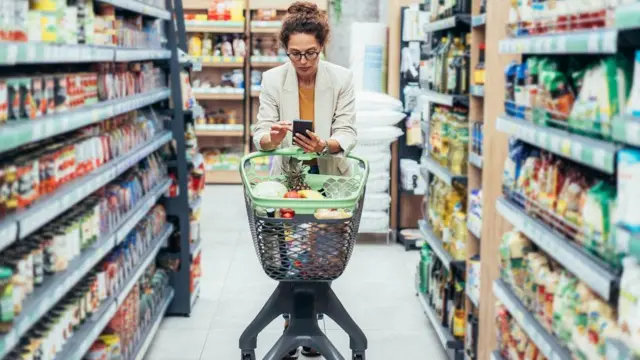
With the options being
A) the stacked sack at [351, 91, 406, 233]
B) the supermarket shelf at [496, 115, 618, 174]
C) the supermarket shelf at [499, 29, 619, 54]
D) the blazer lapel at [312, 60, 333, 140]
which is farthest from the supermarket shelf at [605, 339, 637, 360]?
the stacked sack at [351, 91, 406, 233]

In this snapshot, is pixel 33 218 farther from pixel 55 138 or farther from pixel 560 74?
pixel 560 74

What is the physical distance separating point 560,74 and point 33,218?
168cm

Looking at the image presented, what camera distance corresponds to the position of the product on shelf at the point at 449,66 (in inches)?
162

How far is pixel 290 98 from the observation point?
369 cm

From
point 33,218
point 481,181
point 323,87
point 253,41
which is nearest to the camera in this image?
point 33,218

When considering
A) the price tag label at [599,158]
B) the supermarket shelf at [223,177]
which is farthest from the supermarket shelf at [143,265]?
the supermarket shelf at [223,177]

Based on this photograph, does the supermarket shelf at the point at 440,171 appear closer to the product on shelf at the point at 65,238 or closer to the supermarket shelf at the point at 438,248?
the supermarket shelf at the point at 438,248

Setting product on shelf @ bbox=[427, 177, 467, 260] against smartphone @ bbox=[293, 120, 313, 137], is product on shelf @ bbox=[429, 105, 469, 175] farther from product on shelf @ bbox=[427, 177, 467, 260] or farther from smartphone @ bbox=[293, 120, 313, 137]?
smartphone @ bbox=[293, 120, 313, 137]

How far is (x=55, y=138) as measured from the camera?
3.32 m

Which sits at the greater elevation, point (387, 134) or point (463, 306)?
point (387, 134)

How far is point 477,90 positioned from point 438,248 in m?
1.06

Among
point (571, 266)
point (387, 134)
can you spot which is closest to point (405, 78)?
point (387, 134)

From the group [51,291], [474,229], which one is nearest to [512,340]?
[474,229]

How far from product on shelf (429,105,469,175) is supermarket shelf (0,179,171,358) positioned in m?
1.66
